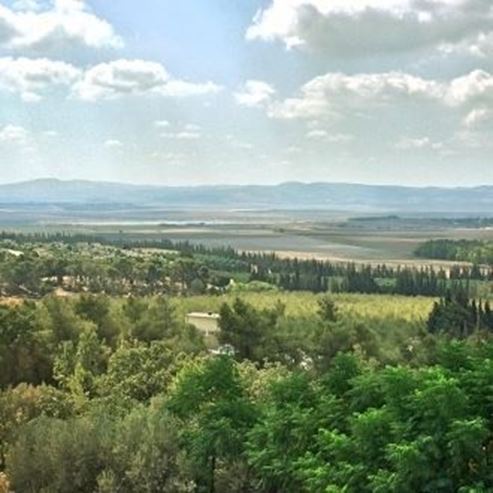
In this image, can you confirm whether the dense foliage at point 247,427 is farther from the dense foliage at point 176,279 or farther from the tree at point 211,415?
the dense foliage at point 176,279

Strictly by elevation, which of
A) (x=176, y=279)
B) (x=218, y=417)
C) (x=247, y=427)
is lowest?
(x=176, y=279)

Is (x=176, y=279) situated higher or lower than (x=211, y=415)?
lower

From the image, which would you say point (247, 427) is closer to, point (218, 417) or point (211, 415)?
point (218, 417)

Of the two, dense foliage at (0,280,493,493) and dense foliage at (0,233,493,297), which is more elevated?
dense foliage at (0,280,493,493)

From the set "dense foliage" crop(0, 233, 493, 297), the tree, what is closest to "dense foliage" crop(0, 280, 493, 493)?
the tree

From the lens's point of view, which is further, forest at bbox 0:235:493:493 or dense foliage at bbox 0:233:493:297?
dense foliage at bbox 0:233:493:297

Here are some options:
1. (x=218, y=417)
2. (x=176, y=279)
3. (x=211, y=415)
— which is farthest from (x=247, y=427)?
(x=176, y=279)

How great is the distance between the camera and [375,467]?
1104 inches

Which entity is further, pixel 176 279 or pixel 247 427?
pixel 176 279

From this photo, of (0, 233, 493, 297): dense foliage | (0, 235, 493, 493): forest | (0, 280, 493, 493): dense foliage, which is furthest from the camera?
(0, 233, 493, 297): dense foliage

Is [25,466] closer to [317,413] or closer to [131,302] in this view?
[317,413]

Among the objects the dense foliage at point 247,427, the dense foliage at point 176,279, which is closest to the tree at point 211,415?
the dense foliage at point 247,427

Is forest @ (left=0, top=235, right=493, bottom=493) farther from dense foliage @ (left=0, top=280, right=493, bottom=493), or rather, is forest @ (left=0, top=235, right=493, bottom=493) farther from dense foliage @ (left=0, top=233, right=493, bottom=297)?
dense foliage @ (left=0, top=233, right=493, bottom=297)

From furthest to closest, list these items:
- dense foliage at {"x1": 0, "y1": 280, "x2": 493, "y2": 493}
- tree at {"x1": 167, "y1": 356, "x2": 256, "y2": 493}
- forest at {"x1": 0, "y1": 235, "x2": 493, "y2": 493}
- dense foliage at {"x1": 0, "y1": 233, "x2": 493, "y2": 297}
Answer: dense foliage at {"x1": 0, "y1": 233, "x2": 493, "y2": 297}, tree at {"x1": 167, "y1": 356, "x2": 256, "y2": 493}, forest at {"x1": 0, "y1": 235, "x2": 493, "y2": 493}, dense foliage at {"x1": 0, "y1": 280, "x2": 493, "y2": 493}
